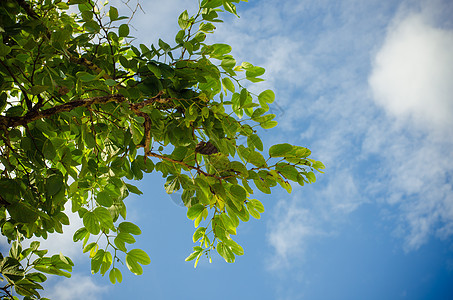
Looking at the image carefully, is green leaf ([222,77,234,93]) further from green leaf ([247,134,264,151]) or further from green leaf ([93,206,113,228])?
green leaf ([93,206,113,228])

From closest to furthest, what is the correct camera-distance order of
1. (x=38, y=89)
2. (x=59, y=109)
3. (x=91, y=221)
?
(x=38, y=89) → (x=59, y=109) → (x=91, y=221)

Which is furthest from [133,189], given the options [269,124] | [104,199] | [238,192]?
[269,124]

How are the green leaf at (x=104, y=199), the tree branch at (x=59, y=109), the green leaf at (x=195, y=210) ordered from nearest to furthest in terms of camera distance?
1. the tree branch at (x=59, y=109)
2. the green leaf at (x=104, y=199)
3. the green leaf at (x=195, y=210)

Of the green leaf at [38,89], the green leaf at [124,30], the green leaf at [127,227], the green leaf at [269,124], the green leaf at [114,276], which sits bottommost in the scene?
the green leaf at [114,276]

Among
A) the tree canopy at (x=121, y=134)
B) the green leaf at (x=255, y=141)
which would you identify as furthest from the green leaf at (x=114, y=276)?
the green leaf at (x=255, y=141)

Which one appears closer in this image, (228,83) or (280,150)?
(280,150)

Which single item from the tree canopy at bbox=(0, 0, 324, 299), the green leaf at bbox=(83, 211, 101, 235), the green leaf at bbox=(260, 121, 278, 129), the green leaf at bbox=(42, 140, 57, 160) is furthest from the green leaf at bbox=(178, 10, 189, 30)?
the green leaf at bbox=(83, 211, 101, 235)

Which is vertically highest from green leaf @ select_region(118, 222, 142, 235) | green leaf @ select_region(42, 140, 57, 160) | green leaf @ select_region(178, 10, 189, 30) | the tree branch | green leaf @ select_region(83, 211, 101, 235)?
green leaf @ select_region(178, 10, 189, 30)

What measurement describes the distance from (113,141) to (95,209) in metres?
0.27

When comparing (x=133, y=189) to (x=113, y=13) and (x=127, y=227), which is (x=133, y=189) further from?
(x=113, y=13)

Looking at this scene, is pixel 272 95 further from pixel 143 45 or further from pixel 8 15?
pixel 8 15

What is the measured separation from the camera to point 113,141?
1166 millimetres

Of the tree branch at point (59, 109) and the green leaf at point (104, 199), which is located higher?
the tree branch at point (59, 109)

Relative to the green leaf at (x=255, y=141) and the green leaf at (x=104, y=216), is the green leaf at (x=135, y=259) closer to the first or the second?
the green leaf at (x=104, y=216)
